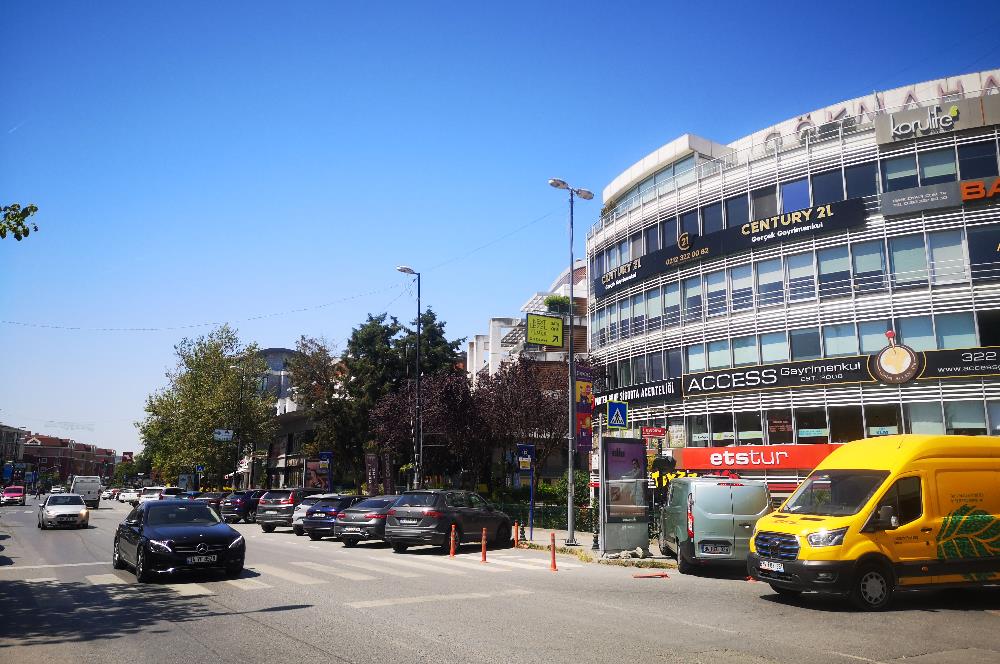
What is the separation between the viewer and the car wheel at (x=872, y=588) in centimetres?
994

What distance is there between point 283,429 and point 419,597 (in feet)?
224

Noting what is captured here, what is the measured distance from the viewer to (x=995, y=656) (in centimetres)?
730

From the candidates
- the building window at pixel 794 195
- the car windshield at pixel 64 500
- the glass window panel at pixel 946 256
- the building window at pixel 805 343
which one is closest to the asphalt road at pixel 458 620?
the car windshield at pixel 64 500

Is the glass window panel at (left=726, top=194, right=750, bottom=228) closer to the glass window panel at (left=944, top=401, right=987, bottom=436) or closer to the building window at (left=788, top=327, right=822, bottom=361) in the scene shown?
the building window at (left=788, top=327, right=822, bottom=361)

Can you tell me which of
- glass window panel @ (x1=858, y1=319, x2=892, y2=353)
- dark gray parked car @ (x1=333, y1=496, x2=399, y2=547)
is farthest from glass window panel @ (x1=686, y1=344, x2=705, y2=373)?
dark gray parked car @ (x1=333, y1=496, x2=399, y2=547)

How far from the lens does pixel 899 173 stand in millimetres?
28328

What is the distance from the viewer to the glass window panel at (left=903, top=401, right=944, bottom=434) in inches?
1043

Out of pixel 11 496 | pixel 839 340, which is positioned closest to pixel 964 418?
pixel 839 340

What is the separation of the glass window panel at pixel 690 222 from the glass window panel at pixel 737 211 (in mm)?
1771

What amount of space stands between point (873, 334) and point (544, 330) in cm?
1408

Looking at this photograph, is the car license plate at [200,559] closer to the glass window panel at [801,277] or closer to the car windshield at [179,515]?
the car windshield at [179,515]

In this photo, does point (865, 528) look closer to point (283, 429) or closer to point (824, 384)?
point (824, 384)

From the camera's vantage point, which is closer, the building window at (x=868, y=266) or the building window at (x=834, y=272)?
A: the building window at (x=868, y=266)

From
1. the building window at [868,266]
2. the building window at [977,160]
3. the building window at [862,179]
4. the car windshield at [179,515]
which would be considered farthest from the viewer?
the building window at [862,179]
